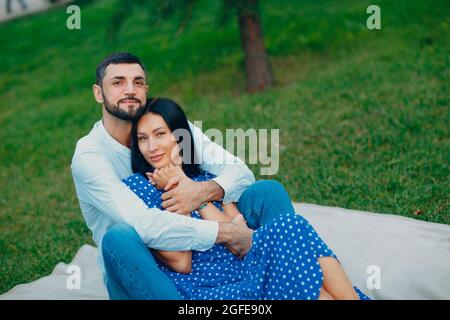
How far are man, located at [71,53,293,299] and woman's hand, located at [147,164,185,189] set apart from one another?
3.0 inches

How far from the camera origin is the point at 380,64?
6.71 metres

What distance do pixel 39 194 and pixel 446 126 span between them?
3921 mm

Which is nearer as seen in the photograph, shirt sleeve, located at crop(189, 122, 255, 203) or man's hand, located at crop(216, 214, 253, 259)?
man's hand, located at crop(216, 214, 253, 259)

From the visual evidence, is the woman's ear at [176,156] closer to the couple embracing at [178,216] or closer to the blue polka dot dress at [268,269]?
the couple embracing at [178,216]

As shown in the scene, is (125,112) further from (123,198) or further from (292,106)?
(292,106)

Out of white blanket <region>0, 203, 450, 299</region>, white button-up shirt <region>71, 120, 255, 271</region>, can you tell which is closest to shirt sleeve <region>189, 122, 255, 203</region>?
white button-up shirt <region>71, 120, 255, 271</region>

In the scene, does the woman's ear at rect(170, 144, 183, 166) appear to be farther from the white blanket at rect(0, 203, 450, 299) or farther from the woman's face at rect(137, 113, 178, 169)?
the white blanket at rect(0, 203, 450, 299)

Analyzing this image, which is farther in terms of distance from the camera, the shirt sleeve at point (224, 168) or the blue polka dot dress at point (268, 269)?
the shirt sleeve at point (224, 168)

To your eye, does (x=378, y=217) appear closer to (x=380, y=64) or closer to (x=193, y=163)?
(x=193, y=163)

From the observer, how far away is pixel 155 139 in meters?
3.33

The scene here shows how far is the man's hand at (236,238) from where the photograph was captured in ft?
9.95

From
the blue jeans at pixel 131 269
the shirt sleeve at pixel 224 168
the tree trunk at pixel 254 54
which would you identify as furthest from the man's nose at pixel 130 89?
the tree trunk at pixel 254 54

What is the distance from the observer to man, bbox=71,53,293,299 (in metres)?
2.75

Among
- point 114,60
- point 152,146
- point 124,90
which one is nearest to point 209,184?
point 152,146
